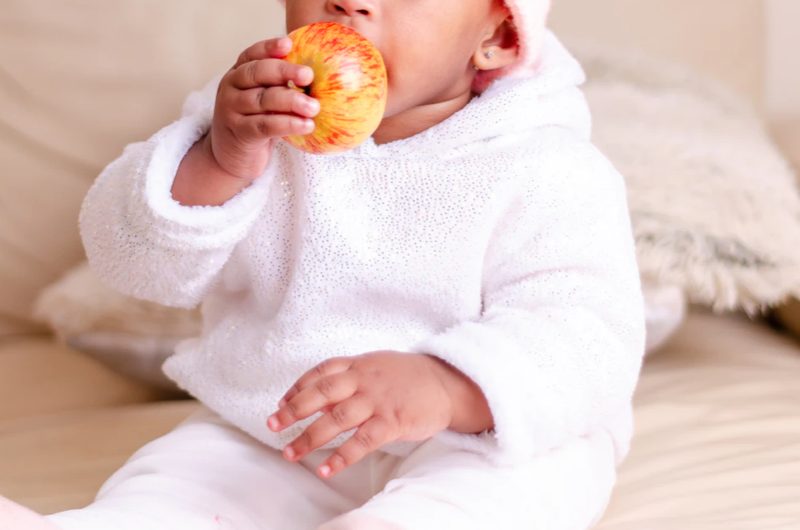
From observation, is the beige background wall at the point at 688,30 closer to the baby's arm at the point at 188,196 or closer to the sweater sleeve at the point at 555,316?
the sweater sleeve at the point at 555,316

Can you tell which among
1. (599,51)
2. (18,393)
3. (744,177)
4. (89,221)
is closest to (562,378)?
(89,221)

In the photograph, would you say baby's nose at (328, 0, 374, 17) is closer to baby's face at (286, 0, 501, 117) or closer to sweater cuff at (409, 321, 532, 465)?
baby's face at (286, 0, 501, 117)

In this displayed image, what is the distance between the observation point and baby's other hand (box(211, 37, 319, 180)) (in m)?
0.80

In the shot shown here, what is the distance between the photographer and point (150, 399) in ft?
4.69

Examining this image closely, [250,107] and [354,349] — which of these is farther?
[354,349]

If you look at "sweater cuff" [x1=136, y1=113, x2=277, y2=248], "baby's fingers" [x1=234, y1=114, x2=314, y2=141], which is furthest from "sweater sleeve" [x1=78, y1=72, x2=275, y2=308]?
"baby's fingers" [x1=234, y1=114, x2=314, y2=141]

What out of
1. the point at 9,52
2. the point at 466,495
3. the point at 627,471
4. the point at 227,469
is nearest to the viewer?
the point at 466,495

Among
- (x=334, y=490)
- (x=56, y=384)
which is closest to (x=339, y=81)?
(x=334, y=490)

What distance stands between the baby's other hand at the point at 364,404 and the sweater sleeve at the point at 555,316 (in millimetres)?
36

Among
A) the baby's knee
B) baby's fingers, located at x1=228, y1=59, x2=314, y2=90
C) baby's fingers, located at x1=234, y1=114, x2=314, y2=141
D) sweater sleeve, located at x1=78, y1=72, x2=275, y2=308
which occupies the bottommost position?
the baby's knee

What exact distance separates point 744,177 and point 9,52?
96 centimetres

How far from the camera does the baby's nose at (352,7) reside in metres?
0.88

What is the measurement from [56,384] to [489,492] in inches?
29.6

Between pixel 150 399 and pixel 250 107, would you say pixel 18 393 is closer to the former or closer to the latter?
pixel 150 399
